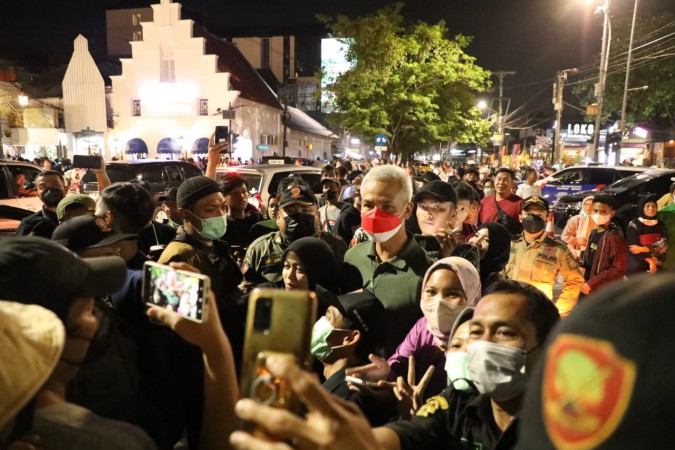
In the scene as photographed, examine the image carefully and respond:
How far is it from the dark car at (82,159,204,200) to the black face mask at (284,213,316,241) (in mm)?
8404

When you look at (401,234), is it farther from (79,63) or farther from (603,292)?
(79,63)

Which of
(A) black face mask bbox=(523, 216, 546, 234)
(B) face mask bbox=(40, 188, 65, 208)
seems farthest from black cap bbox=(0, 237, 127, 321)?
(B) face mask bbox=(40, 188, 65, 208)

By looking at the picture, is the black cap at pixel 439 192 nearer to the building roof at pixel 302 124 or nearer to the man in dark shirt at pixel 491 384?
the man in dark shirt at pixel 491 384

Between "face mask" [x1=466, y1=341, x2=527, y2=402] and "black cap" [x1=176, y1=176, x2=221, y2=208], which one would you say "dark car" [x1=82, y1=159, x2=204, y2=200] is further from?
"face mask" [x1=466, y1=341, x2=527, y2=402]

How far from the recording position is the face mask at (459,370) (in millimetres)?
2008

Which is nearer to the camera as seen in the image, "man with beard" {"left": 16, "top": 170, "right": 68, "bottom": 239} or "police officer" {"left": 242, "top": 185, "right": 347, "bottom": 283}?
"police officer" {"left": 242, "top": 185, "right": 347, "bottom": 283}

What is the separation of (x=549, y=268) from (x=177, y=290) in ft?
13.1

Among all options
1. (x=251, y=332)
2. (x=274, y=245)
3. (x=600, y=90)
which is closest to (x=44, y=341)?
(x=251, y=332)

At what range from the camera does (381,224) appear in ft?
11.5

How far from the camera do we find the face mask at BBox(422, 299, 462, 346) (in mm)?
2621

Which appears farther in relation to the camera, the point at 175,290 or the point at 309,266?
the point at 309,266

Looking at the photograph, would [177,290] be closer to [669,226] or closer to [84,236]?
[84,236]

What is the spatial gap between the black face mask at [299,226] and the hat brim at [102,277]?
9.17ft

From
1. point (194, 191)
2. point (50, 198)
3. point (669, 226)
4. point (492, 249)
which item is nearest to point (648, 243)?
point (669, 226)
